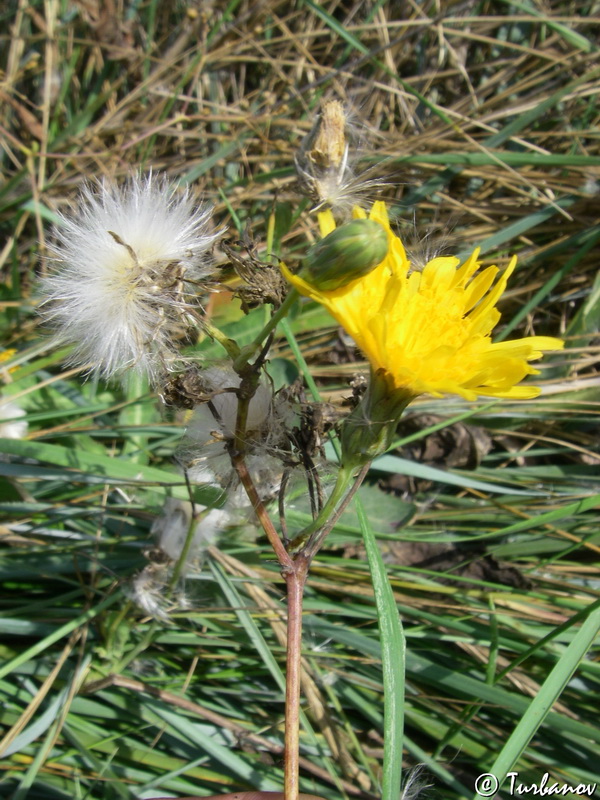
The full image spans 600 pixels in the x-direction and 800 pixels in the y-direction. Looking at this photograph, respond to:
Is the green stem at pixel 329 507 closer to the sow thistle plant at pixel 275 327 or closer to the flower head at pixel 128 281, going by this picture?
the sow thistle plant at pixel 275 327

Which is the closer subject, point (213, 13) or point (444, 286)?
point (444, 286)

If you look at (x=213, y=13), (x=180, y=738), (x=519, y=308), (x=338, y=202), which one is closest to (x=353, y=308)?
(x=338, y=202)

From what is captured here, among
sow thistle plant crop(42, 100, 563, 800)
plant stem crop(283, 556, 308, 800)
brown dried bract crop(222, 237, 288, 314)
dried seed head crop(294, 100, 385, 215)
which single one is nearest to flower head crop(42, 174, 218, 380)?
sow thistle plant crop(42, 100, 563, 800)

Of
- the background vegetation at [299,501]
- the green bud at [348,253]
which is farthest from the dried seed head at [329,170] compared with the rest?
the green bud at [348,253]

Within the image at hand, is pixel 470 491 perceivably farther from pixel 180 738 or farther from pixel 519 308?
pixel 180 738

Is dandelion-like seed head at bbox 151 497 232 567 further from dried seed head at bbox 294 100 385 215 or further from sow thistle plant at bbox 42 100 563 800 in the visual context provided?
dried seed head at bbox 294 100 385 215

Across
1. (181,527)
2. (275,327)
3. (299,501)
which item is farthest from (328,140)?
(181,527)

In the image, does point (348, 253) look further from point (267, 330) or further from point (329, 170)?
point (329, 170)
